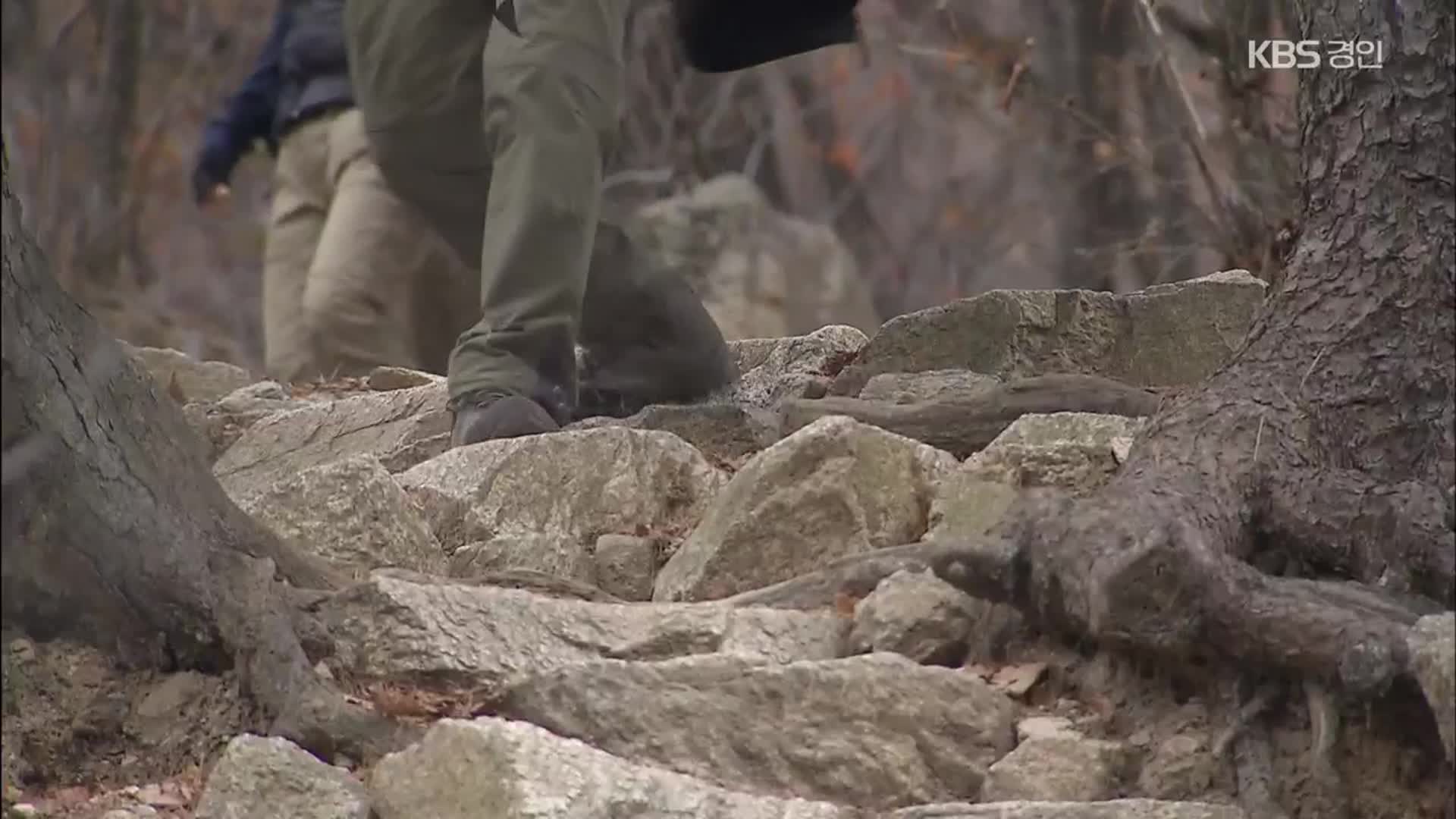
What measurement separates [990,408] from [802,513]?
0.70 metres

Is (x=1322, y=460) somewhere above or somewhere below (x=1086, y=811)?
above

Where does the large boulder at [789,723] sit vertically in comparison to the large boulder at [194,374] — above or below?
above

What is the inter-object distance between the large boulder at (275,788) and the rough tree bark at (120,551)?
11 cm

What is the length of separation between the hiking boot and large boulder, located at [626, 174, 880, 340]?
8771mm

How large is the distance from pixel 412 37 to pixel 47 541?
A: 6.29 ft

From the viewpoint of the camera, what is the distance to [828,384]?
4605 millimetres

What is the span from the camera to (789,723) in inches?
108

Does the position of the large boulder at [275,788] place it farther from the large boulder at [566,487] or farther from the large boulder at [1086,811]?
the large boulder at [566,487]

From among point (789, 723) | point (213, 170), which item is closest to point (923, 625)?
point (789, 723)

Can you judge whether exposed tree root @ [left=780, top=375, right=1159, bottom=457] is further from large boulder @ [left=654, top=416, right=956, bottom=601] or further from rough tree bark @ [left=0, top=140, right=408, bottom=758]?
rough tree bark @ [left=0, top=140, right=408, bottom=758]

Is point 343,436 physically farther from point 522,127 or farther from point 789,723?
point 789,723

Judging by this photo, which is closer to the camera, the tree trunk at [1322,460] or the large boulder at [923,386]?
the tree trunk at [1322,460]

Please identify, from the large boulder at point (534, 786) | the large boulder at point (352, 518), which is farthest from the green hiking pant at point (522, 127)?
the large boulder at point (534, 786)

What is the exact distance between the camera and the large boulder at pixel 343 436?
450cm
